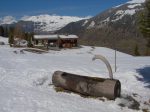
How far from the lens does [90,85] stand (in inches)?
1008

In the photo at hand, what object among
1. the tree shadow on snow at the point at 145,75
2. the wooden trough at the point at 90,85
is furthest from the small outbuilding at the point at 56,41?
the wooden trough at the point at 90,85

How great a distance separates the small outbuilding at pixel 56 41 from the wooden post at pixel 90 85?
3024 inches

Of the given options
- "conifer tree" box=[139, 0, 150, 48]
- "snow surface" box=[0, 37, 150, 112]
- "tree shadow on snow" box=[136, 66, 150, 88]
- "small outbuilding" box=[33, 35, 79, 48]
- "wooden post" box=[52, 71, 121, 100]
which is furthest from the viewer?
"small outbuilding" box=[33, 35, 79, 48]

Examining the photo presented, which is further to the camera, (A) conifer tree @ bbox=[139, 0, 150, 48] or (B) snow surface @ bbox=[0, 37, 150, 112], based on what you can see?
(A) conifer tree @ bbox=[139, 0, 150, 48]

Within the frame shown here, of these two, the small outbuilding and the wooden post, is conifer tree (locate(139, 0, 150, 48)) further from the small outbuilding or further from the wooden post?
the small outbuilding

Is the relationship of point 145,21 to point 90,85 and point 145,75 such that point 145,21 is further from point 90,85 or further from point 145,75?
point 145,75

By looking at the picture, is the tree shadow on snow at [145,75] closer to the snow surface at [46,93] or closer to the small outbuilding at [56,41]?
the snow surface at [46,93]

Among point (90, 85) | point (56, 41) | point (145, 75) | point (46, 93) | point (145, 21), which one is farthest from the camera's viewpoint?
point (56, 41)

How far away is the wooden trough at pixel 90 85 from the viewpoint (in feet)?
81.0

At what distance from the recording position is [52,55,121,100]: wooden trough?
2470cm

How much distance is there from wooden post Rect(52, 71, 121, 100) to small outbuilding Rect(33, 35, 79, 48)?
252 feet

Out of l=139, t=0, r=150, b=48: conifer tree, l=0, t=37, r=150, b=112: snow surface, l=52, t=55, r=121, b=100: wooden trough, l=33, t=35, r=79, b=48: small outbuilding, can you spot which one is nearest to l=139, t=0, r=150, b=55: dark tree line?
l=139, t=0, r=150, b=48: conifer tree

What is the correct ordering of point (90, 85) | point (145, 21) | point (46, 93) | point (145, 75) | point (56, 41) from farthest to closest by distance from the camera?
point (56, 41) < point (145, 75) < point (145, 21) < point (90, 85) < point (46, 93)

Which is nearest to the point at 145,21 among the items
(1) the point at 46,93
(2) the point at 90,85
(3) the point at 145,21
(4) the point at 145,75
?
(3) the point at 145,21
